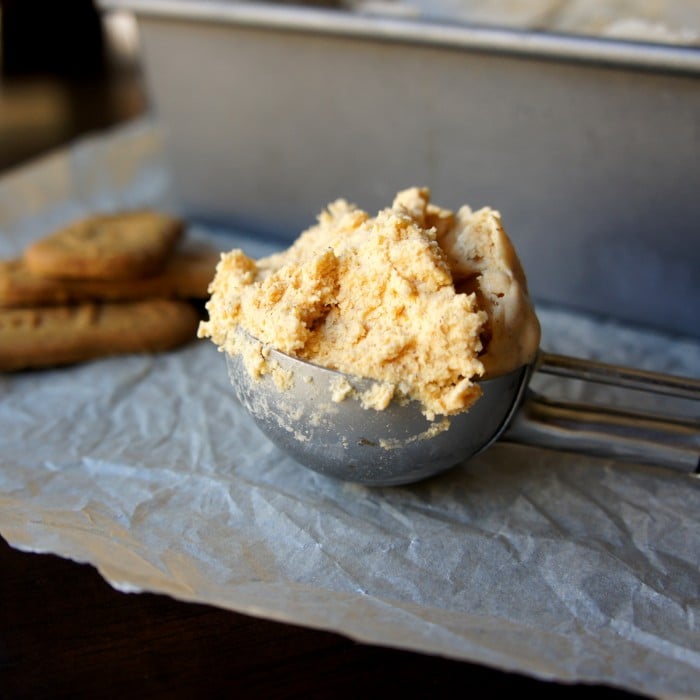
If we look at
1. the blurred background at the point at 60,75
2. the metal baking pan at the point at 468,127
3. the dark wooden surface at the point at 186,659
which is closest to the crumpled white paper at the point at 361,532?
the dark wooden surface at the point at 186,659

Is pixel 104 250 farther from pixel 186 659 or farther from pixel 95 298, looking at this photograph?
pixel 186 659

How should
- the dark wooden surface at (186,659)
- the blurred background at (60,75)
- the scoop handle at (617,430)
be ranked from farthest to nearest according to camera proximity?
the blurred background at (60,75) → the scoop handle at (617,430) → the dark wooden surface at (186,659)

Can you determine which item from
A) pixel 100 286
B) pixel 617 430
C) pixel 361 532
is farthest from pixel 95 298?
pixel 617 430

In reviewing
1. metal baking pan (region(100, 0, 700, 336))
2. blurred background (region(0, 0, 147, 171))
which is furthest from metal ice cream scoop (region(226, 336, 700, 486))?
blurred background (region(0, 0, 147, 171))

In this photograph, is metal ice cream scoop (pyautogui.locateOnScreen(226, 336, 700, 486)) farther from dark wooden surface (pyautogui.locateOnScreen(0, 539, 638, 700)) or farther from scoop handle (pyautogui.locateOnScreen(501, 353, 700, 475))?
dark wooden surface (pyautogui.locateOnScreen(0, 539, 638, 700))

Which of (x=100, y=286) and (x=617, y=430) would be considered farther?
(x=100, y=286)

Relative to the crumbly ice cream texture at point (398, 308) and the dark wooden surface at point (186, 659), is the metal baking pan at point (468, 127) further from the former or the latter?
the dark wooden surface at point (186, 659)
